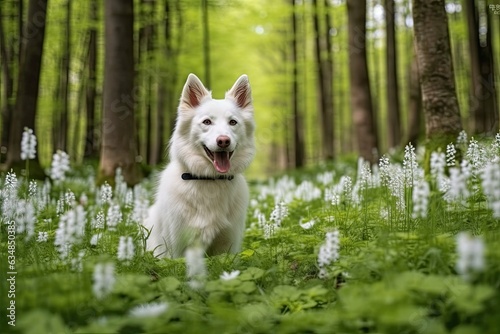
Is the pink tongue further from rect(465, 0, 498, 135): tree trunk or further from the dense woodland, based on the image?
rect(465, 0, 498, 135): tree trunk

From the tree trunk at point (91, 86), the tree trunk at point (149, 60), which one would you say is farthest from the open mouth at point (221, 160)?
the tree trunk at point (91, 86)

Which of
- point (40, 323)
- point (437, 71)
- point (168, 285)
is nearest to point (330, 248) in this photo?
point (168, 285)

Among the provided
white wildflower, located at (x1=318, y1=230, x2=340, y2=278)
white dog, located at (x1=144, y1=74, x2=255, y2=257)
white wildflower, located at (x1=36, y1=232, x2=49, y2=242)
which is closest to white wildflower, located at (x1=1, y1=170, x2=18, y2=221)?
white wildflower, located at (x1=36, y1=232, x2=49, y2=242)

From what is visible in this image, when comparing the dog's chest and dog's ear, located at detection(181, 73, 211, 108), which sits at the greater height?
dog's ear, located at detection(181, 73, 211, 108)

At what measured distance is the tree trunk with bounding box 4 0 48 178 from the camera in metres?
8.79

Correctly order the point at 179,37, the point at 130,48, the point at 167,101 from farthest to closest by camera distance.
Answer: the point at 167,101
the point at 179,37
the point at 130,48

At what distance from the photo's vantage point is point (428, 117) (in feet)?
20.0

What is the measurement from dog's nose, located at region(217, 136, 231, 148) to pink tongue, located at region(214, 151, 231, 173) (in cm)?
19

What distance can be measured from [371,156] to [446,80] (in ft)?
16.7

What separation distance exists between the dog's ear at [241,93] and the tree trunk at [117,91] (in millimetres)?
4440

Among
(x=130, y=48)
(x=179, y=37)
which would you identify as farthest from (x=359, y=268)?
(x=179, y=37)

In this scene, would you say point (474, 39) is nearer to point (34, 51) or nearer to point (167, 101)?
point (34, 51)

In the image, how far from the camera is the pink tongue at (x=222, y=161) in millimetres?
4367

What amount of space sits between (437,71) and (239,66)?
2189cm
